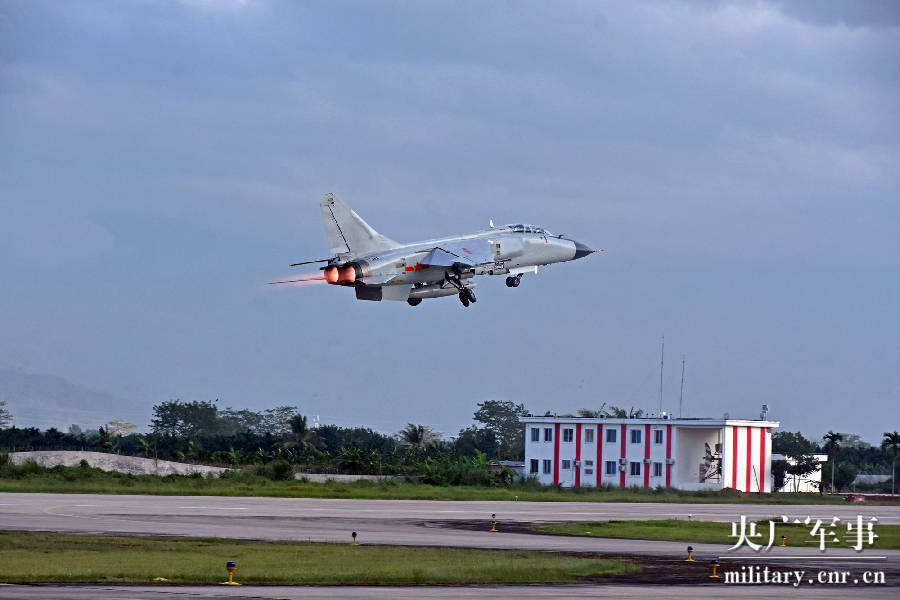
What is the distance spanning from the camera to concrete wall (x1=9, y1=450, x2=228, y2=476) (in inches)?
3957

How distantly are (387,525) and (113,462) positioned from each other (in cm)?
6001

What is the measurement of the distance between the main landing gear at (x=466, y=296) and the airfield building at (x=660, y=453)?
190 feet

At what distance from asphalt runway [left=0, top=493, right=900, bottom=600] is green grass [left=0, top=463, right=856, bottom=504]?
507 cm

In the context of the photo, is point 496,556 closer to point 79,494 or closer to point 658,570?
point 658,570

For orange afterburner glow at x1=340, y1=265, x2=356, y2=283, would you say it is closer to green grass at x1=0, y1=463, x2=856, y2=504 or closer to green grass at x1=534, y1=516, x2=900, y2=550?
green grass at x1=534, y1=516, x2=900, y2=550

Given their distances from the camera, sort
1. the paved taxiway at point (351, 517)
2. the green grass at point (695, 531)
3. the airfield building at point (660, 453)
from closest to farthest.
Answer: the paved taxiway at point (351, 517), the green grass at point (695, 531), the airfield building at point (660, 453)

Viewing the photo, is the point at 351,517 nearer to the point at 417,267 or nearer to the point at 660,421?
the point at 417,267

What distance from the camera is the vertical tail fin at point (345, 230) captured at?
147 ft

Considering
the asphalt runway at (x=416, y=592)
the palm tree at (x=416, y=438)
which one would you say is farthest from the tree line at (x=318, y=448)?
the asphalt runway at (x=416, y=592)

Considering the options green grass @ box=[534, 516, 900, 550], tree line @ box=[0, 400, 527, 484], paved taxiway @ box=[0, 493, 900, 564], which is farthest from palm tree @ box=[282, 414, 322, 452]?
green grass @ box=[534, 516, 900, 550]

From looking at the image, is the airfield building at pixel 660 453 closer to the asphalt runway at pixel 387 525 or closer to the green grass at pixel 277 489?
the green grass at pixel 277 489

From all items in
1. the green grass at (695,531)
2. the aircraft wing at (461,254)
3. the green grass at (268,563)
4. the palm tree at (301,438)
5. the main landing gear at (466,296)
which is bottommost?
the green grass at (268,563)

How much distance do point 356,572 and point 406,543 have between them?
33.9 feet

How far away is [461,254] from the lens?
46.3 metres
